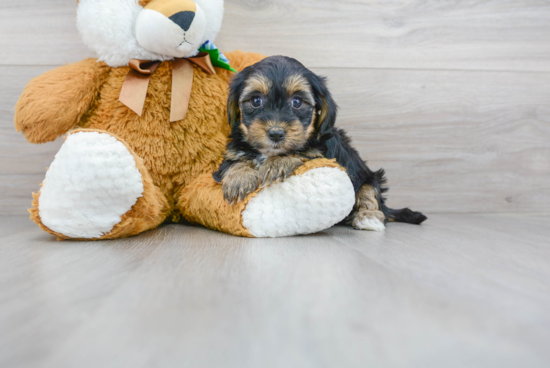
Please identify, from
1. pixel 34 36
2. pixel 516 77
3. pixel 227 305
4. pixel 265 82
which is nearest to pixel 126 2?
pixel 265 82

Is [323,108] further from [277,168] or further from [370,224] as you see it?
[370,224]

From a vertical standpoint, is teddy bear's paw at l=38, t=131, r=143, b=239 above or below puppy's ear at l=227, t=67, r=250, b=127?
below

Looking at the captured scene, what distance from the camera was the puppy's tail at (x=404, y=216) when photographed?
5.38ft

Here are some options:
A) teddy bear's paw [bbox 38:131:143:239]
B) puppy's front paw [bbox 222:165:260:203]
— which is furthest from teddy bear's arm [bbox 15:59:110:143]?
puppy's front paw [bbox 222:165:260:203]

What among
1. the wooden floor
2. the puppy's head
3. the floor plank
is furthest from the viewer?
the floor plank

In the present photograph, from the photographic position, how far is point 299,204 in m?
1.21

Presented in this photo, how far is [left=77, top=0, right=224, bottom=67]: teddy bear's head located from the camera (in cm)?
128

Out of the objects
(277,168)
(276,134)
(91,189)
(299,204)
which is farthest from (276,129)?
(91,189)

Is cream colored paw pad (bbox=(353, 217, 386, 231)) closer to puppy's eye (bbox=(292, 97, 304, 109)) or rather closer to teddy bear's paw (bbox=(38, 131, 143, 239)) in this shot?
puppy's eye (bbox=(292, 97, 304, 109))

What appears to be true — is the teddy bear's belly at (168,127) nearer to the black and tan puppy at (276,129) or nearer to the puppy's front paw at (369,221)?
the black and tan puppy at (276,129)

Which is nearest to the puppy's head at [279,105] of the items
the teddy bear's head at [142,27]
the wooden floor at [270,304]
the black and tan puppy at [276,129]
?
the black and tan puppy at [276,129]

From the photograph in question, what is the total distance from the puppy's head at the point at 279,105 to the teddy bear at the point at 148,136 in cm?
12

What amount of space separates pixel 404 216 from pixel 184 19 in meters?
1.16

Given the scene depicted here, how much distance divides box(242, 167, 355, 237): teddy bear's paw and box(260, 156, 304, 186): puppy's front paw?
1.0 inches
